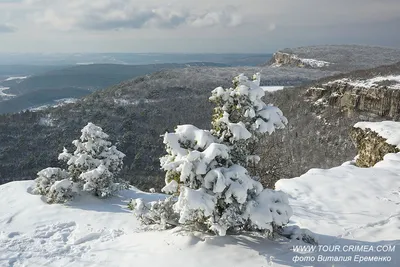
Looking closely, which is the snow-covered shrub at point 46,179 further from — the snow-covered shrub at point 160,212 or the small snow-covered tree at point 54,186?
the snow-covered shrub at point 160,212

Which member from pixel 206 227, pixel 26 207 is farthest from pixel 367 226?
pixel 26 207

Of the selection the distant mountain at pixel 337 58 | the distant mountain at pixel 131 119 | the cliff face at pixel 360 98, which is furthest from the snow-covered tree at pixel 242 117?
the distant mountain at pixel 337 58

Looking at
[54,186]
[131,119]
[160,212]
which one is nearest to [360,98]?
[131,119]

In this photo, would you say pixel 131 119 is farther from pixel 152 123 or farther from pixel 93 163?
pixel 93 163

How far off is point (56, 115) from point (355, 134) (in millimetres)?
95368

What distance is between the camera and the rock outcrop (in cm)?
1816

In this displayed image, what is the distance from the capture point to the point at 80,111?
10519 cm

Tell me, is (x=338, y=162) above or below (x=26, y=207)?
below

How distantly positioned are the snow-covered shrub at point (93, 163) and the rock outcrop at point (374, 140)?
13733mm

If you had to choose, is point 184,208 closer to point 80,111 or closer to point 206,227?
point 206,227

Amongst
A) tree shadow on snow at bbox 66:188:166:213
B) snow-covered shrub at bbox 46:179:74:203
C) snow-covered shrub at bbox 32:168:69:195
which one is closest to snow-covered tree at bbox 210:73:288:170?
tree shadow on snow at bbox 66:188:166:213

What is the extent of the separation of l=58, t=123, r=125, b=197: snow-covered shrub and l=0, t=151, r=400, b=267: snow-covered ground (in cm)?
85

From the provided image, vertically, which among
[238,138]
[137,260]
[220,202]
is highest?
[238,138]

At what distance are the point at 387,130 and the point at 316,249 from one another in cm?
1306
